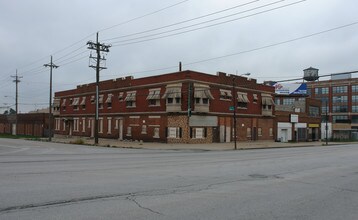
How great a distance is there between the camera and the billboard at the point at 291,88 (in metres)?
78.9

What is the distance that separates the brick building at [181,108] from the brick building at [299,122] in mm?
3799

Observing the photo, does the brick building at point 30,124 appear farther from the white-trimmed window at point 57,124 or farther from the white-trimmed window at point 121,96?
the white-trimmed window at point 121,96

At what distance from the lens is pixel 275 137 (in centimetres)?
5669

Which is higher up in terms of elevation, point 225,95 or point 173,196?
point 225,95

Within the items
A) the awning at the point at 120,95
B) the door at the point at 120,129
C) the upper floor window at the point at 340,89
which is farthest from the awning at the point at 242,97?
the upper floor window at the point at 340,89

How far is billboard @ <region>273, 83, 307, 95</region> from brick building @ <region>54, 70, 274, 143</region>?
88.2ft

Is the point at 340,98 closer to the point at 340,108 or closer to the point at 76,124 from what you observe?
the point at 340,108

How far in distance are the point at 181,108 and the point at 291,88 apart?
46156mm

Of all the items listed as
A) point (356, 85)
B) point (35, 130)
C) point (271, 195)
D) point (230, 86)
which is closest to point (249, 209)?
point (271, 195)

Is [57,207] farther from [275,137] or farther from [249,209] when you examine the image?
[275,137]

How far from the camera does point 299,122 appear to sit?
63.2 metres

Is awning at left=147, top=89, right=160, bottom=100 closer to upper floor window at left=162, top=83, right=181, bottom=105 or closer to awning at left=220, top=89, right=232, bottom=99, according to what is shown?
upper floor window at left=162, top=83, right=181, bottom=105

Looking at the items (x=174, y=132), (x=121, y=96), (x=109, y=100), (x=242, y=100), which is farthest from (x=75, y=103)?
(x=242, y=100)

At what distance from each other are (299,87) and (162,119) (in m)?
46.6
